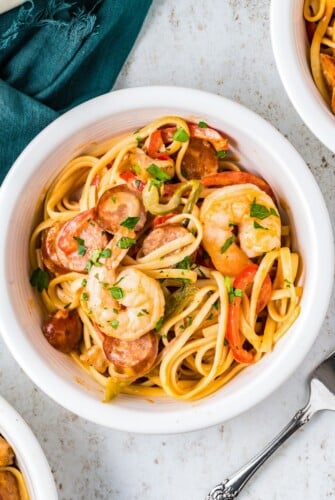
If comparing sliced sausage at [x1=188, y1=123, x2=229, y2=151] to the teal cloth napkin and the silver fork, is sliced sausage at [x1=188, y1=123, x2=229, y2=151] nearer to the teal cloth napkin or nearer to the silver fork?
the teal cloth napkin

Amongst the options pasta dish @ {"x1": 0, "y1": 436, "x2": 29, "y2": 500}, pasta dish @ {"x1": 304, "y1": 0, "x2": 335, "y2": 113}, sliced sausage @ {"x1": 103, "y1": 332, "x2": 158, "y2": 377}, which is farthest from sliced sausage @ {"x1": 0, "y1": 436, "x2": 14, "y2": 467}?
pasta dish @ {"x1": 304, "y1": 0, "x2": 335, "y2": 113}

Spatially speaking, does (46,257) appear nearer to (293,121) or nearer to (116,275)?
(116,275)

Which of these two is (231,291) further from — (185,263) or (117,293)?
(117,293)

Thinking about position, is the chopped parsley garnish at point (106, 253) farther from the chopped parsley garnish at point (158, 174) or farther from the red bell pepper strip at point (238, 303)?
the red bell pepper strip at point (238, 303)

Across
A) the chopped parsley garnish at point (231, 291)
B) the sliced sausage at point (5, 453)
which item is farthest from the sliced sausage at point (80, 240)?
the sliced sausage at point (5, 453)

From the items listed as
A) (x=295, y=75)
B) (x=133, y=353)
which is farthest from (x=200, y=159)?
(x=133, y=353)

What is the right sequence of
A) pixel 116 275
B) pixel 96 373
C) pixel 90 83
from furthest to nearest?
pixel 90 83 < pixel 96 373 < pixel 116 275

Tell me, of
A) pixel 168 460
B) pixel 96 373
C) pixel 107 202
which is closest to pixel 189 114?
pixel 107 202
